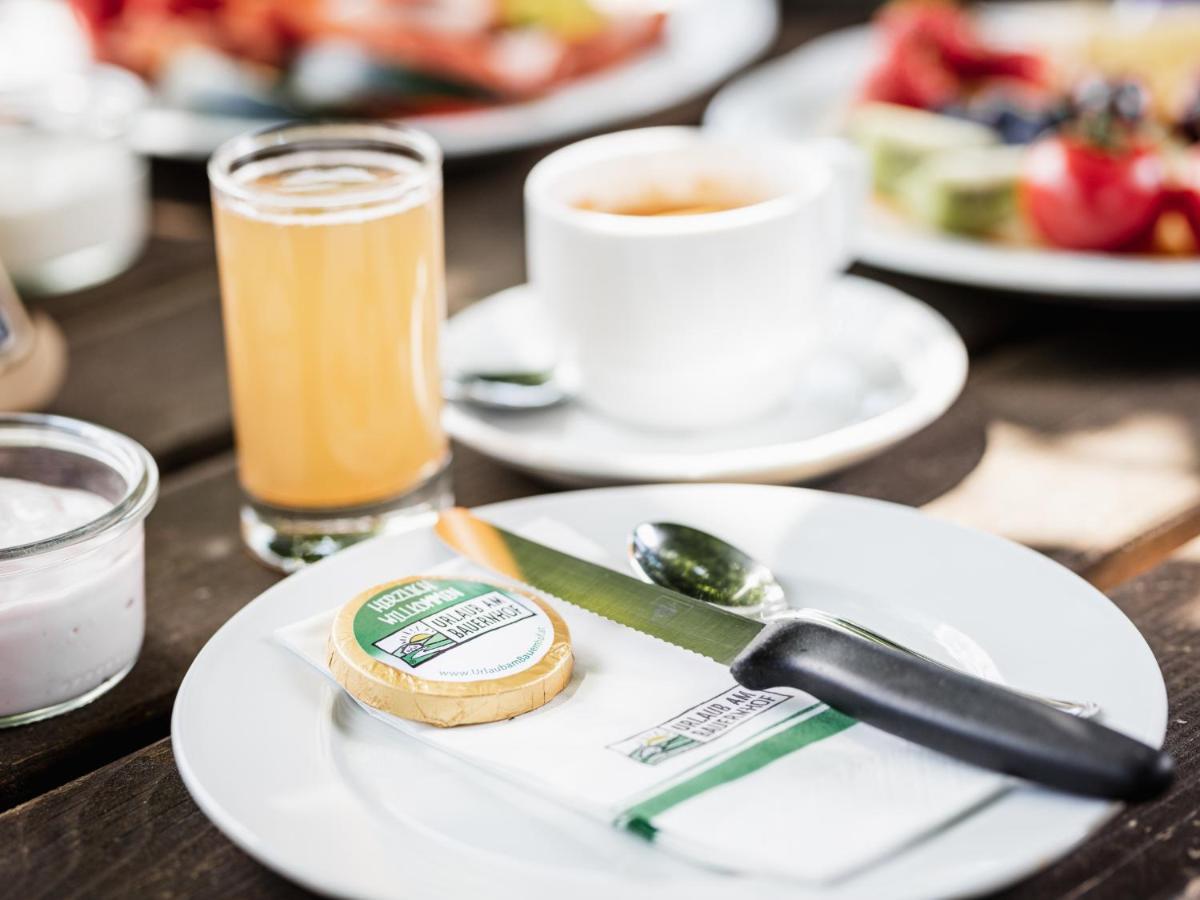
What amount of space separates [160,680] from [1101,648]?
1.57ft

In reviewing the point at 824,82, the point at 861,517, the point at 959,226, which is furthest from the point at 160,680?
the point at 824,82

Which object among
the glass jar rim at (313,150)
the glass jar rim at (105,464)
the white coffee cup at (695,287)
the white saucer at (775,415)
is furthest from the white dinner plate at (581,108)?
the glass jar rim at (105,464)

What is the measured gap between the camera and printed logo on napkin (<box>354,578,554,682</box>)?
2.24ft

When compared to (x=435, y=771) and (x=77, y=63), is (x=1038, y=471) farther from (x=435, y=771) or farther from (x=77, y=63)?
(x=77, y=63)

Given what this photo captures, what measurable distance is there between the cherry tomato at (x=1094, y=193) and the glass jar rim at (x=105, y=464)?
0.80 m

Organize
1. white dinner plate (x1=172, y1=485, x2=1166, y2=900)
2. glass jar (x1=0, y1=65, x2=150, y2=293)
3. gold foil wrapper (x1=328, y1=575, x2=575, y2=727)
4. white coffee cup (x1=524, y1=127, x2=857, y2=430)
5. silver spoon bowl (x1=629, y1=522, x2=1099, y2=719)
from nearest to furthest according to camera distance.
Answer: white dinner plate (x1=172, y1=485, x2=1166, y2=900), gold foil wrapper (x1=328, y1=575, x2=575, y2=727), silver spoon bowl (x1=629, y1=522, x2=1099, y2=719), white coffee cup (x1=524, y1=127, x2=857, y2=430), glass jar (x1=0, y1=65, x2=150, y2=293)

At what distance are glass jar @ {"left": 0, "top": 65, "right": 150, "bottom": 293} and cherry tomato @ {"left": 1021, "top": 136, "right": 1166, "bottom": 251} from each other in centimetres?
83

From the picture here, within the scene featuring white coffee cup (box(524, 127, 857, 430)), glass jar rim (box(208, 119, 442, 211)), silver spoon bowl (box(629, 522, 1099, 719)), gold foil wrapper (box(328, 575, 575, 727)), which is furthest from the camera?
white coffee cup (box(524, 127, 857, 430))

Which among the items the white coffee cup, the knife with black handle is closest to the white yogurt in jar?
the knife with black handle

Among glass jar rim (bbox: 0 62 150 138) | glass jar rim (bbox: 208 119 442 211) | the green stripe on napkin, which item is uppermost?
glass jar rim (bbox: 208 119 442 211)

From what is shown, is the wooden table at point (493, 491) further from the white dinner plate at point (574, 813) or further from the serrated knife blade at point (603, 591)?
the serrated knife blade at point (603, 591)

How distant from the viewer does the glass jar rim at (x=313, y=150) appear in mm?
883

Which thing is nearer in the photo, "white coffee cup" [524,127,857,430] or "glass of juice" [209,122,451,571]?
"glass of juice" [209,122,451,571]

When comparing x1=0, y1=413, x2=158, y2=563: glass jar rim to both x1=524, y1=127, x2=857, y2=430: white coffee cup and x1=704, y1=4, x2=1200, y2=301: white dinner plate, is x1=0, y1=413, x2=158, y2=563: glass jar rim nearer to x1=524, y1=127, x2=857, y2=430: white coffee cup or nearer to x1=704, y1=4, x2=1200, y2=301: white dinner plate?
x1=524, y1=127, x2=857, y2=430: white coffee cup
